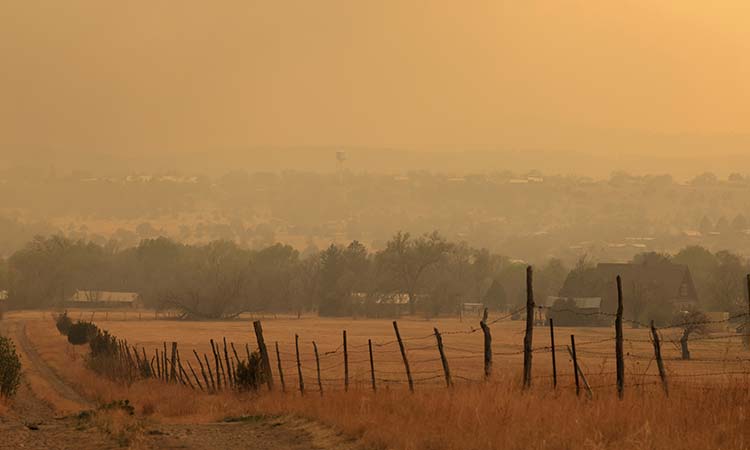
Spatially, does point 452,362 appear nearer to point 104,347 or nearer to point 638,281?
point 104,347

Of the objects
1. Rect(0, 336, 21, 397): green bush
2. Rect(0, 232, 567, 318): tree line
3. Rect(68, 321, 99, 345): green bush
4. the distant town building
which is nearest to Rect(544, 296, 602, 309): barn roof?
Rect(0, 232, 567, 318): tree line

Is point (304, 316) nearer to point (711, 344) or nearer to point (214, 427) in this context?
point (711, 344)

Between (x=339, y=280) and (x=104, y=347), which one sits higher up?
(x=339, y=280)

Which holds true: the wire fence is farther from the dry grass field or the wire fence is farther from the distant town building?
the distant town building

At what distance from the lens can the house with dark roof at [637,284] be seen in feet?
366

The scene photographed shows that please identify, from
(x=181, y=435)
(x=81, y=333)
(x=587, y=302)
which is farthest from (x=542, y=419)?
(x=587, y=302)

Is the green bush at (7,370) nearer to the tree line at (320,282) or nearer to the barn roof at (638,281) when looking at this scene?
the barn roof at (638,281)

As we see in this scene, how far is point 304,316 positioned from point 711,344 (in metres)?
80.6

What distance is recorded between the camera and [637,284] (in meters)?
→ 113

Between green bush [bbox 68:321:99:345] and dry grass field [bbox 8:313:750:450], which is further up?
green bush [bbox 68:321:99:345]

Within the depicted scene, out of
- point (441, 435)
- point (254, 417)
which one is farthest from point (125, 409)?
point (441, 435)

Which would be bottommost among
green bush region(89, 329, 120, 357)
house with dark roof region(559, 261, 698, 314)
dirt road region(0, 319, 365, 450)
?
dirt road region(0, 319, 365, 450)

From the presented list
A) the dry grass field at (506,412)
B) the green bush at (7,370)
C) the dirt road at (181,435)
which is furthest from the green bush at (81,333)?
the dirt road at (181,435)

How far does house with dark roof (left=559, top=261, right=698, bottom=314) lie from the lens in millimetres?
111500
